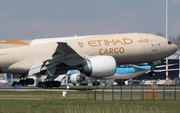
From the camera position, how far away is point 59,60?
38531 millimetres

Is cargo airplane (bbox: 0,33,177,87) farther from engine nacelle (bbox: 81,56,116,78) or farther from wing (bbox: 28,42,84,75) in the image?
engine nacelle (bbox: 81,56,116,78)

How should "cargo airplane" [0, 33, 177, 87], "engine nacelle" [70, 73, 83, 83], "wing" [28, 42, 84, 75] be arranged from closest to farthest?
1. "wing" [28, 42, 84, 75]
2. "cargo airplane" [0, 33, 177, 87]
3. "engine nacelle" [70, 73, 83, 83]

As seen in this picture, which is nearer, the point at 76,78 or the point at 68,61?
the point at 68,61

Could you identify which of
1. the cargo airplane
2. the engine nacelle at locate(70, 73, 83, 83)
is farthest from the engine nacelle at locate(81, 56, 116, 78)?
the engine nacelle at locate(70, 73, 83, 83)

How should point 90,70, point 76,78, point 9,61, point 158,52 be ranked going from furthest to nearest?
point 76,78, point 158,52, point 9,61, point 90,70

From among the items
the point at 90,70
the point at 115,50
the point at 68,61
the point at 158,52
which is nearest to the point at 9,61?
the point at 68,61

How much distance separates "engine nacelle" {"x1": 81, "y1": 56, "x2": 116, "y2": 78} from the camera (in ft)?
120

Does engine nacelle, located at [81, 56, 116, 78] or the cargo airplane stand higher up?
the cargo airplane

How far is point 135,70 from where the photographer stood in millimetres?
69312

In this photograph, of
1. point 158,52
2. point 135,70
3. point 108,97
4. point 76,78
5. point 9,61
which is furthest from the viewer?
point 135,70

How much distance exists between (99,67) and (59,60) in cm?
528

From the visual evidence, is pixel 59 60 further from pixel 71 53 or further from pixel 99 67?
pixel 99 67

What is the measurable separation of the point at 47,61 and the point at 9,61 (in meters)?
5.73

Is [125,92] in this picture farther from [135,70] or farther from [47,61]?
[135,70]
